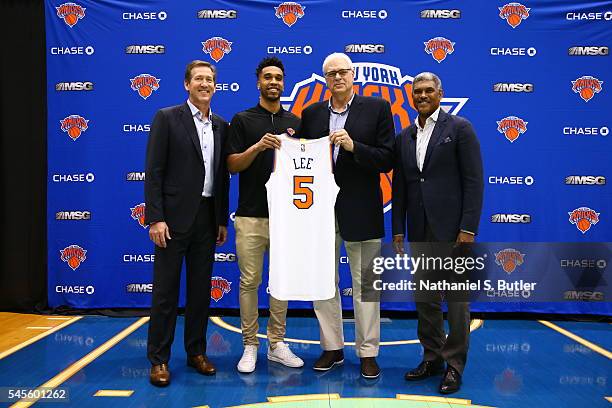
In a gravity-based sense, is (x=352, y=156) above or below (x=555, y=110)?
below

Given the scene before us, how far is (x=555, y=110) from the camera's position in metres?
5.48

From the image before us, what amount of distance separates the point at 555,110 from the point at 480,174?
2760mm

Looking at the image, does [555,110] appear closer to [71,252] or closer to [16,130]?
[71,252]

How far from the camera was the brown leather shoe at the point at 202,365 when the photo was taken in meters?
3.63

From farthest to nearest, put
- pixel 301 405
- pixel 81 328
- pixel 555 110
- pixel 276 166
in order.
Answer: pixel 555 110
pixel 81 328
pixel 276 166
pixel 301 405

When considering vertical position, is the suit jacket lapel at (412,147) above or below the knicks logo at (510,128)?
below

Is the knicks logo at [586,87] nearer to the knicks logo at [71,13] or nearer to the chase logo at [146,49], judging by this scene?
the chase logo at [146,49]

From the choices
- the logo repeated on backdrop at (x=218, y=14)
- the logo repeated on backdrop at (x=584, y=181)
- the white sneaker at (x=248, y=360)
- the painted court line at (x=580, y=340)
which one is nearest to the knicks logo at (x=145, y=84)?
the logo repeated on backdrop at (x=218, y=14)

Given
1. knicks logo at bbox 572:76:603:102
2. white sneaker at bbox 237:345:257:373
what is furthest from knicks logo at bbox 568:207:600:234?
white sneaker at bbox 237:345:257:373

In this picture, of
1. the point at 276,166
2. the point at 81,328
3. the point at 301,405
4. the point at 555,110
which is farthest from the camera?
the point at 555,110

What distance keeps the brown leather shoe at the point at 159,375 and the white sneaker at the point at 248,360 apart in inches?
20.4

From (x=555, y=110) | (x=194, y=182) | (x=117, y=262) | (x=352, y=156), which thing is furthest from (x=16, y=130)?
(x=555, y=110)

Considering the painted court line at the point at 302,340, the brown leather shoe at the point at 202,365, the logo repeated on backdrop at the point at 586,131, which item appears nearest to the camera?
the brown leather shoe at the point at 202,365

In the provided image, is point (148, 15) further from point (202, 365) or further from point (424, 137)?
point (202, 365)
